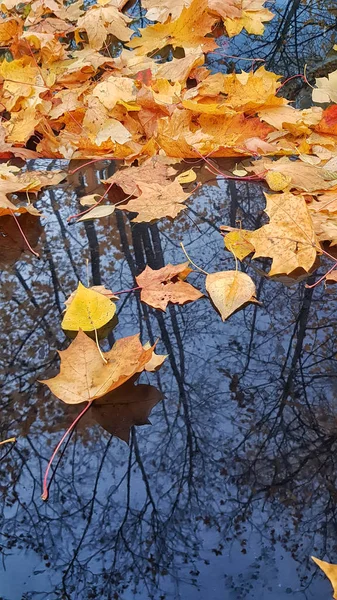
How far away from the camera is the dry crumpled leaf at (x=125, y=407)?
907 mm

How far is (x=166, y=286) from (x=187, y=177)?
451 millimetres

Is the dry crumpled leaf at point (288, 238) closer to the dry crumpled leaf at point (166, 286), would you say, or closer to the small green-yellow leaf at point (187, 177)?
the dry crumpled leaf at point (166, 286)

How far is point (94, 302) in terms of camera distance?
3.62 feet

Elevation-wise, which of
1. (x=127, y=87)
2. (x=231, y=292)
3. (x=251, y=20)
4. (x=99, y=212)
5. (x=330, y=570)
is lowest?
(x=330, y=570)

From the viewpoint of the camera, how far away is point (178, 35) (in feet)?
7.52

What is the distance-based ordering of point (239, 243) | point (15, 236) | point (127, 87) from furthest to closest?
1. point (127, 87)
2. point (15, 236)
3. point (239, 243)

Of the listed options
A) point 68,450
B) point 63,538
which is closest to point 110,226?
point 68,450

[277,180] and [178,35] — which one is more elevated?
[178,35]

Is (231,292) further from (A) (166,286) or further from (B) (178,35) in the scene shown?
(B) (178,35)

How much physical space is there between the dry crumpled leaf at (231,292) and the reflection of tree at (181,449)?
28 millimetres

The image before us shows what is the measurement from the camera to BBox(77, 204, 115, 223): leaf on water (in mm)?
1422

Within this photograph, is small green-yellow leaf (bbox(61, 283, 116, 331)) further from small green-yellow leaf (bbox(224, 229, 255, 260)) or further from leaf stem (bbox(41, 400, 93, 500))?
small green-yellow leaf (bbox(224, 229, 255, 260))

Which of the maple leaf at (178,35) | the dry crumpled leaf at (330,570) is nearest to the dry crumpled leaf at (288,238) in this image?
the dry crumpled leaf at (330,570)

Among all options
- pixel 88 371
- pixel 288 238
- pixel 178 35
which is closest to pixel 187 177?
pixel 288 238
